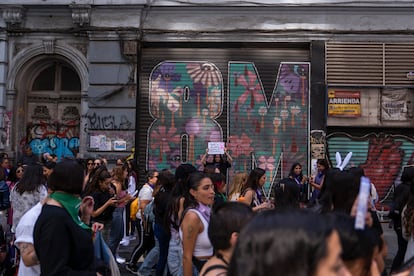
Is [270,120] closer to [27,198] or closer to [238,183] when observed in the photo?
[238,183]

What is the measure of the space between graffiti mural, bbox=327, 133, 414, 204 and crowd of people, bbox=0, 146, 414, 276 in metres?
6.70

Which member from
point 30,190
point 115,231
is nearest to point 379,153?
point 115,231

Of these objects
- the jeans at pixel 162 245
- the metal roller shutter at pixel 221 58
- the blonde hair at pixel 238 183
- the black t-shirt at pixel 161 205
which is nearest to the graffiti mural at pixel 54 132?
the metal roller shutter at pixel 221 58

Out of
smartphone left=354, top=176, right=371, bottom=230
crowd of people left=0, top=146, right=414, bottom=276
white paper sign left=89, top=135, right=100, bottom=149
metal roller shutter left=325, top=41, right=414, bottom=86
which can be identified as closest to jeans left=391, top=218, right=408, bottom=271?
crowd of people left=0, top=146, right=414, bottom=276

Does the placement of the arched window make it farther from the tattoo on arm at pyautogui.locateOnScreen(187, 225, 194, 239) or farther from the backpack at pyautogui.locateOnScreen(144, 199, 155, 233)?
the tattoo on arm at pyautogui.locateOnScreen(187, 225, 194, 239)

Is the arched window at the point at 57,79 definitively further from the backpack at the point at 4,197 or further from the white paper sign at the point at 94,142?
the backpack at the point at 4,197

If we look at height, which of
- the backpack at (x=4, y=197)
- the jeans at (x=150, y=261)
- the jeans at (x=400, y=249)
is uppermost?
the backpack at (x=4, y=197)

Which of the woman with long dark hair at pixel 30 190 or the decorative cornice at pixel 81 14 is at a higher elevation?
the decorative cornice at pixel 81 14

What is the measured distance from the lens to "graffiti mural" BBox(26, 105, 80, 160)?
51.7ft

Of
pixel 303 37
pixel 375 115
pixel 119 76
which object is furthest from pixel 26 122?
pixel 375 115

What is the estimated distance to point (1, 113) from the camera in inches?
593

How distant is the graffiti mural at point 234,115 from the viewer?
14.7 meters

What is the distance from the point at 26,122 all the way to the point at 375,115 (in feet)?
31.8

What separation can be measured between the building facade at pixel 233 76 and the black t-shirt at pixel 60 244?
11117 mm
